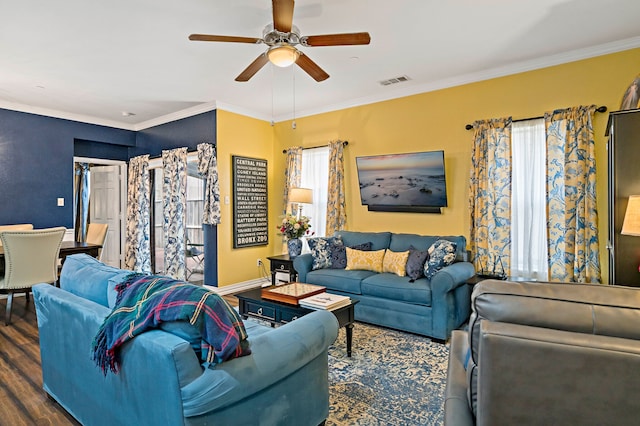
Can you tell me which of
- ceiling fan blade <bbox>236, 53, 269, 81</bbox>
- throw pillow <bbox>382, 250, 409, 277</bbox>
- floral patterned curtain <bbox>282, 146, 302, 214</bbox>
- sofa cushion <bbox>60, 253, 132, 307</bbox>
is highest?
ceiling fan blade <bbox>236, 53, 269, 81</bbox>

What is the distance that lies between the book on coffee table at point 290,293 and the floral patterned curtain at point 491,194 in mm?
2048

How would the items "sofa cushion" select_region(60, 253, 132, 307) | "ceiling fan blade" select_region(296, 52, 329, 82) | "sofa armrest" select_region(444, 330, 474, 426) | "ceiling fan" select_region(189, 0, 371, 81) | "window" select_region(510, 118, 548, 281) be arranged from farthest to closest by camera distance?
"window" select_region(510, 118, 548, 281)
"ceiling fan blade" select_region(296, 52, 329, 82)
"ceiling fan" select_region(189, 0, 371, 81)
"sofa cushion" select_region(60, 253, 132, 307)
"sofa armrest" select_region(444, 330, 474, 426)

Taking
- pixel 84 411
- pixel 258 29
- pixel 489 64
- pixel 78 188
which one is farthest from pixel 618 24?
pixel 78 188

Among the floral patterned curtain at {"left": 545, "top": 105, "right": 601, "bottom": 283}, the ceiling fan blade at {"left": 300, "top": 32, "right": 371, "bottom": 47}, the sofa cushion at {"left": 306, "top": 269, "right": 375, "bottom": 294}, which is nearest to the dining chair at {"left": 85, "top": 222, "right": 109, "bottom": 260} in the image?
the sofa cushion at {"left": 306, "top": 269, "right": 375, "bottom": 294}

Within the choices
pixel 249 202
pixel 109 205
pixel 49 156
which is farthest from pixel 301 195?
pixel 109 205

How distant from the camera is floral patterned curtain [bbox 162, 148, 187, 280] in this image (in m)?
5.70

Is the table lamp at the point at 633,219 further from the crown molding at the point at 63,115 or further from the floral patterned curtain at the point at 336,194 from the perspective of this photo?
the crown molding at the point at 63,115

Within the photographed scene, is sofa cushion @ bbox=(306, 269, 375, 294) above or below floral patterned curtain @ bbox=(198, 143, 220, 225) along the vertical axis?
below

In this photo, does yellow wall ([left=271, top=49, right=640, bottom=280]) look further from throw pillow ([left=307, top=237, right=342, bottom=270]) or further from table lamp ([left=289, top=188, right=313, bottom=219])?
throw pillow ([left=307, top=237, right=342, bottom=270])

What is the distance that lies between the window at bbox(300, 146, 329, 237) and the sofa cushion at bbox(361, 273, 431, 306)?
75.1 inches

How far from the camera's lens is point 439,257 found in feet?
12.2

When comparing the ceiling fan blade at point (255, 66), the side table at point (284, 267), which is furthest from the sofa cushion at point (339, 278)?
the ceiling fan blade at point (255, 66)

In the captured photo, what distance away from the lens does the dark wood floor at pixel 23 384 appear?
2.23 m

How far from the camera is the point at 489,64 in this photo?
4051 mm
